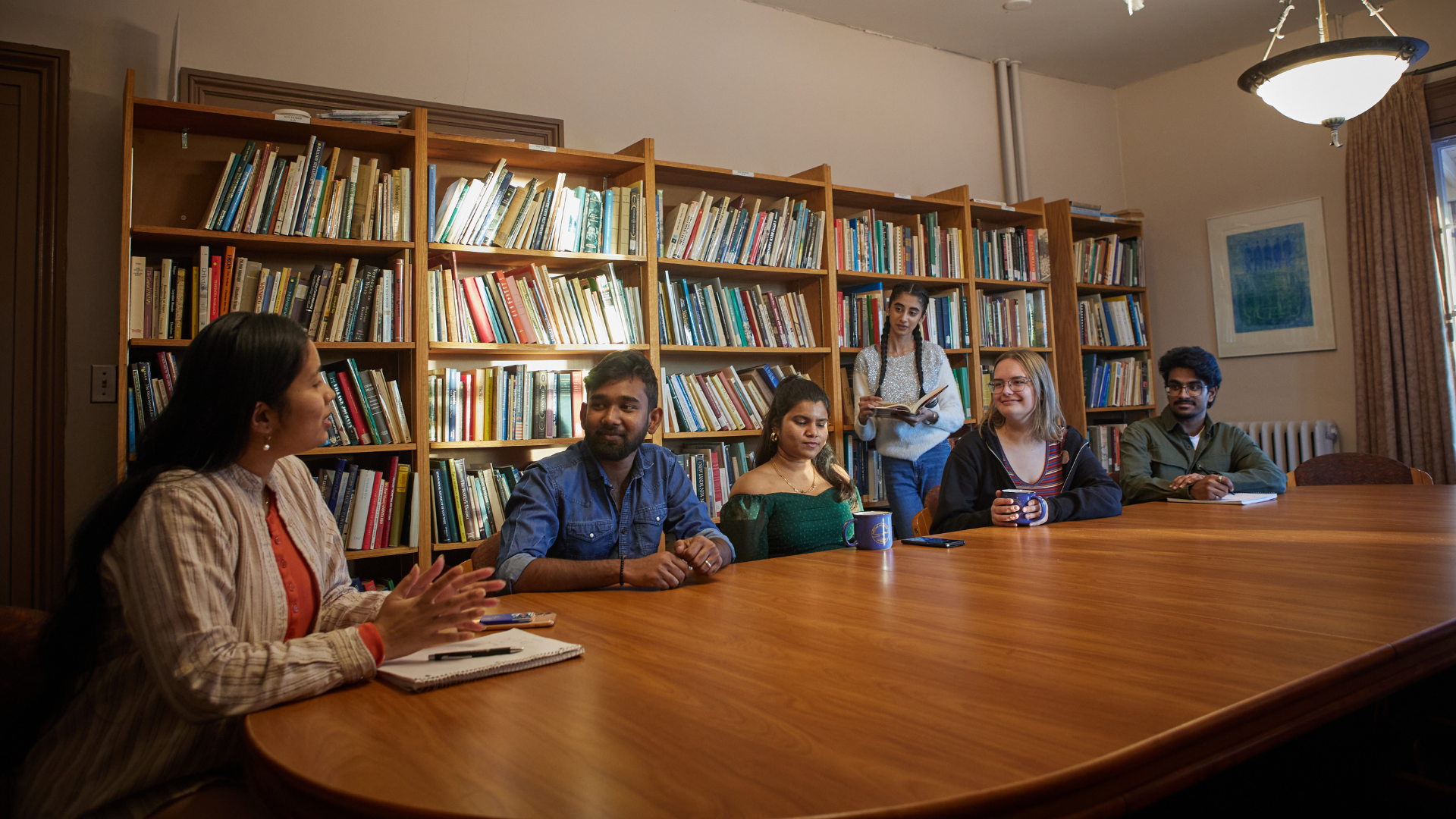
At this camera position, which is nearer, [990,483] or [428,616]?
[428,616]

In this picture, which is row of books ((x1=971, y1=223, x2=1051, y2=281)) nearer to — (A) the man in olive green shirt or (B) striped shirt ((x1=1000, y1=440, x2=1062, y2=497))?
(A) the man in olive green shirt

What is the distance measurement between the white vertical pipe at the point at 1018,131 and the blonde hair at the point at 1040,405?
113 inches

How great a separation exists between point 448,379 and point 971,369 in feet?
8.88

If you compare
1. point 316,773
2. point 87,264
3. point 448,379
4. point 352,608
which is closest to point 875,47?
point 448,379

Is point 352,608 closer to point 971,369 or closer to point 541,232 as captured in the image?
point 541,232

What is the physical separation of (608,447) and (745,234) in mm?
2033

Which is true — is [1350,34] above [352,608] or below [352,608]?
above

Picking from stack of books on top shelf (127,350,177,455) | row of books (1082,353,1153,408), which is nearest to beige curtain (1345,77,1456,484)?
row of books (1082,353,1153,408)

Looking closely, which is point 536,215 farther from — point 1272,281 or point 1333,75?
point 1272,281

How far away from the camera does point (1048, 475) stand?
8.56 feet

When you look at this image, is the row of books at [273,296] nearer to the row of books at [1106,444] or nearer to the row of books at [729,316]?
the row of books at [729,316]

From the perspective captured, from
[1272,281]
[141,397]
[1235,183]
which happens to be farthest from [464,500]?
[1235,183]

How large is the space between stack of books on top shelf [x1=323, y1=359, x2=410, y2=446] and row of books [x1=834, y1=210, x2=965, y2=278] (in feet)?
6.95

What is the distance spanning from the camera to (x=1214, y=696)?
0.84 m
